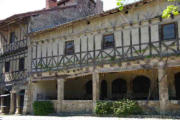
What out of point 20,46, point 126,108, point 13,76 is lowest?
point 126,108

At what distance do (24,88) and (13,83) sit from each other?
1750 mm

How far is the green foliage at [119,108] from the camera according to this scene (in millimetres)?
12628

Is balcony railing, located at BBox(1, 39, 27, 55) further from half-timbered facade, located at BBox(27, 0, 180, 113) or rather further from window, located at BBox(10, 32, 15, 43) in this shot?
half-timbered facade, located at BBox(27, 0, 180, 113)

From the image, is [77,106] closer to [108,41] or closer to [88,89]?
[88,89]

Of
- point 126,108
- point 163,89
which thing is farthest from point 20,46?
point 163,89

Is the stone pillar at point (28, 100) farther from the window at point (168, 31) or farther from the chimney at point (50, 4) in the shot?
the window at point (168, 31)

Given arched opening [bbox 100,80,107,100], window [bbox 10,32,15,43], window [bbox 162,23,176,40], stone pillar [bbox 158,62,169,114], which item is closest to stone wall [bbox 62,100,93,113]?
arched opening [bbox 100,80,107,100]

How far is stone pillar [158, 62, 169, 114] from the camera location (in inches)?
466

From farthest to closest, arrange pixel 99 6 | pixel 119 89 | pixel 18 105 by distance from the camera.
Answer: pixel 99 6 → pixel 18 105 → pixel 119 89

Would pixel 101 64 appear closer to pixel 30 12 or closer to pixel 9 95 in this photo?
pixel 30 12

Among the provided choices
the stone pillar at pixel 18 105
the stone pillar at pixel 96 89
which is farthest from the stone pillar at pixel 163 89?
the stone pillar at pixel 18 105

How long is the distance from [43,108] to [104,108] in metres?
5.27

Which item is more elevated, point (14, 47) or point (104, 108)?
point (14, 47)

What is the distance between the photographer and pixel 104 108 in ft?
45.0
